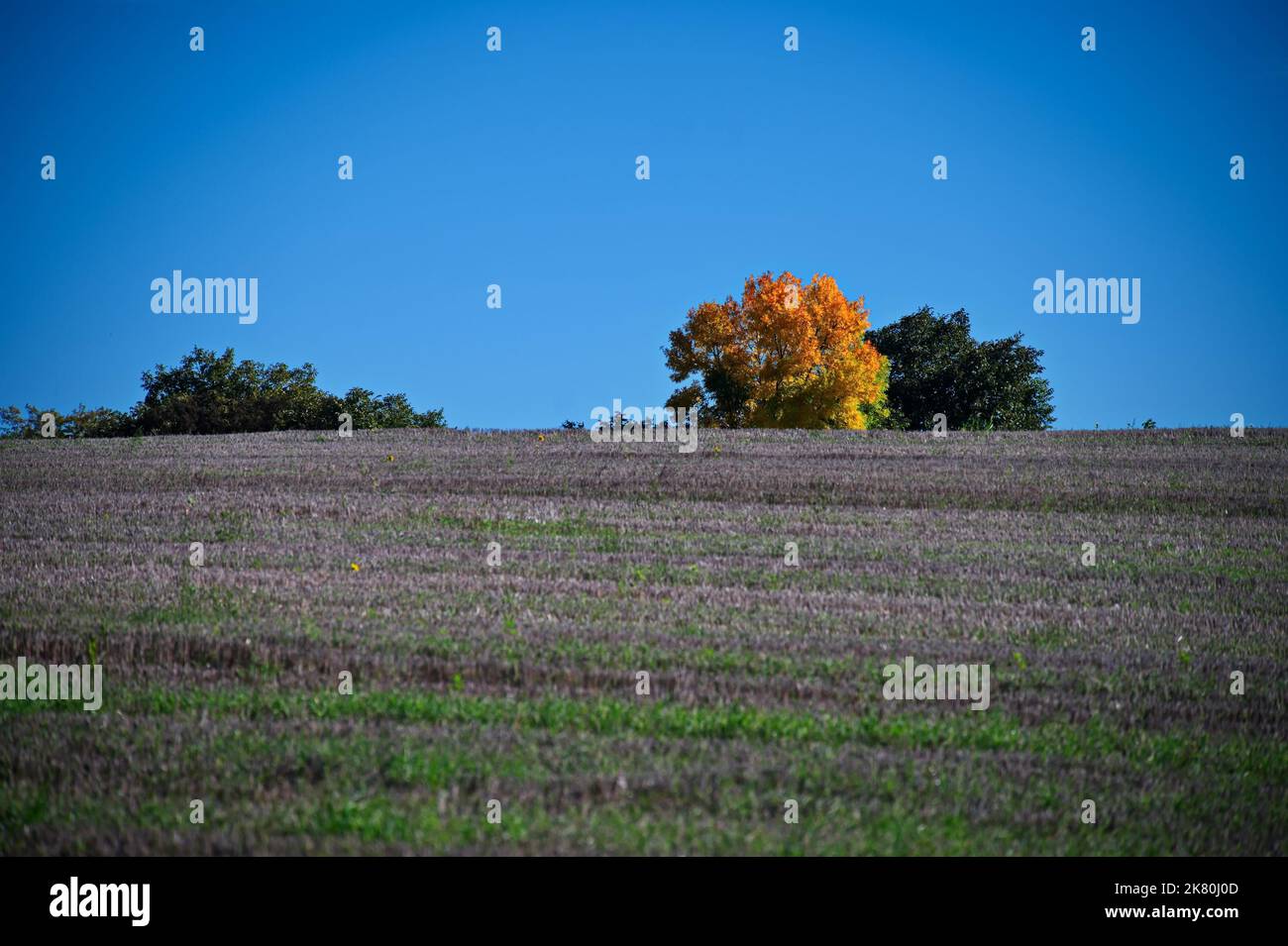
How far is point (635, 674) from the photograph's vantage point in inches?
387

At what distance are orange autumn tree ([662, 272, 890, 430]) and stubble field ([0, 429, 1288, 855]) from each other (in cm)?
4321

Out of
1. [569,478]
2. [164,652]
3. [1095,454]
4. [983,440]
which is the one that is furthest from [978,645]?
[983,440]

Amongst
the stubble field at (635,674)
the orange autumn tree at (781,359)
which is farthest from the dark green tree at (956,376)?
the stubble field at (635,674)

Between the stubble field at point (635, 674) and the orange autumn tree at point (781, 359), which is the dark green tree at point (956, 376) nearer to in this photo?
the orange autumn tree at point (781, 359)

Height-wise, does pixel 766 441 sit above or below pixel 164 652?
above

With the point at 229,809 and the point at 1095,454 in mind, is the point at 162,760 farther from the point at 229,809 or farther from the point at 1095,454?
the point at 1095,454

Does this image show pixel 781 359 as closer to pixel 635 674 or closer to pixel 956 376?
pixel 956 376

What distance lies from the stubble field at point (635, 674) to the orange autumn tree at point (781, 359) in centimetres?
4321

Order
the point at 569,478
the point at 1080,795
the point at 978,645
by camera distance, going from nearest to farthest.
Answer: the point at 1080,795 → the point at 978,645 → the point at 569,478

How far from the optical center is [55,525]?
19062mm

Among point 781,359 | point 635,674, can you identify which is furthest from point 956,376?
point 635,674

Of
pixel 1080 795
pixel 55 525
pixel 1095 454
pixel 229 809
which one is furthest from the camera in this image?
pixel 1095 454

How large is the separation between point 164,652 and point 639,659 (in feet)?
16.1
